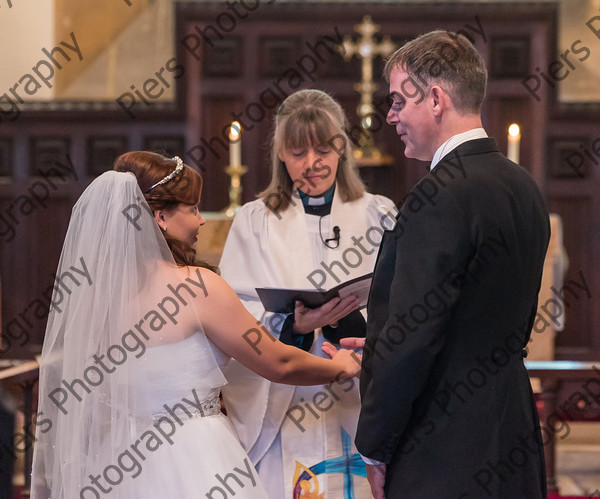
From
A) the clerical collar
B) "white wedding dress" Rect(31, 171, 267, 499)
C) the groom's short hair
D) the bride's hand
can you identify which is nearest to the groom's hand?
"white wedding dress" Rect(31, 171, 267, 499)

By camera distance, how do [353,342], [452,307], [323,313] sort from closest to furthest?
[452,307]
[353,342]
[323,313]

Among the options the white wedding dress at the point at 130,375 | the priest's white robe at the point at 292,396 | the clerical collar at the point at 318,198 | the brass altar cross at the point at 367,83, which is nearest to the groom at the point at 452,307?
the white wedding dress at the point at 130,375

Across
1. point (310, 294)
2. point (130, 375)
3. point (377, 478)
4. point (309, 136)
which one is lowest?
point (377, 478)

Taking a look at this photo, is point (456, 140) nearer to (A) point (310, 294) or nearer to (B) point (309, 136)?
(A) point (310, 294)

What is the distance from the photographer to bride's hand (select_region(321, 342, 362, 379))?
9.67 ft

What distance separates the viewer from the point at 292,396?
319 cm

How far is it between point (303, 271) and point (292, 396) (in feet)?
1.60

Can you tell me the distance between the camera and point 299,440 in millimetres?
3150

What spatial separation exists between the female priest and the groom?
857 mm

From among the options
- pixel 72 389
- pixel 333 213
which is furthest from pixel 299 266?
pixel 72 389

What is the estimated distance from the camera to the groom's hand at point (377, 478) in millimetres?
2285

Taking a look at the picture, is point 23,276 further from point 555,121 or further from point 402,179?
point 555,121

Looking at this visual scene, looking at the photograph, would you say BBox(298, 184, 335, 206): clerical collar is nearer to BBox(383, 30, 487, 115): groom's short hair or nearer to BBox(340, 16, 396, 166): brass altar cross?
BBox(383, 30, 487, 115): groom's short hair

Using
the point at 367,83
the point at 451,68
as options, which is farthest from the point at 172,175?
the point at 367,83
